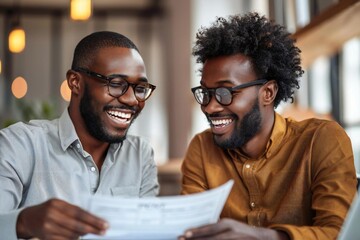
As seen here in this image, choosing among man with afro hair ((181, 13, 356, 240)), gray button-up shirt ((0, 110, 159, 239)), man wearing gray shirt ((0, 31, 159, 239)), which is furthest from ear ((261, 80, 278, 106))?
gray button-up shirt ((0, 110, 159, 239))

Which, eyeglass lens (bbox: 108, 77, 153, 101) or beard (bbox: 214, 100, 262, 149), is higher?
eyeglass lens (bbox: 108, 77, 153, 101)

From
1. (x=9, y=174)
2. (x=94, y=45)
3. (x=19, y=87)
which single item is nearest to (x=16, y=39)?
(x=19, y=87)

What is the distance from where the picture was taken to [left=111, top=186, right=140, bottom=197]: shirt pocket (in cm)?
215

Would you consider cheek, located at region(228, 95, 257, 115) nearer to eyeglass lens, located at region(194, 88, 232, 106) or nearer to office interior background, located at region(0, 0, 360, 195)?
eyeglass lens, located at region(194, 88, 232, 106)

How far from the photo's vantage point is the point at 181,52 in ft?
27.6

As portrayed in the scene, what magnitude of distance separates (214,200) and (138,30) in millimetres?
8684

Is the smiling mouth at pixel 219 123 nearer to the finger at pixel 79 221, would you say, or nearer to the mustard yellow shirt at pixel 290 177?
the mustard yellow shirt at pixel 290 177

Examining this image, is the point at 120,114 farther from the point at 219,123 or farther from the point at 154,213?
the point at 154,213

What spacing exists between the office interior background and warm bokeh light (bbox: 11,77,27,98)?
16 millimetres

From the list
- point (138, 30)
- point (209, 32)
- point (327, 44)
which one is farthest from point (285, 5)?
point (138, 30)

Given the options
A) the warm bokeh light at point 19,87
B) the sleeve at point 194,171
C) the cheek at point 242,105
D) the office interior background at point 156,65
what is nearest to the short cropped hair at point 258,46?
the cheek at point 242,105

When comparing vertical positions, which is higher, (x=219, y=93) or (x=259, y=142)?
(x=219, y=93)

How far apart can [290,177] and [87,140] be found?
79 centimetres

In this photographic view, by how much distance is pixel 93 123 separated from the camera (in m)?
2.13
